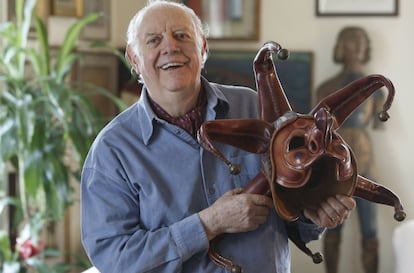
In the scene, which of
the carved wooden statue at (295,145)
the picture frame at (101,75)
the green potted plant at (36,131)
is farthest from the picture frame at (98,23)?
the carved wooden statue at (295,145)

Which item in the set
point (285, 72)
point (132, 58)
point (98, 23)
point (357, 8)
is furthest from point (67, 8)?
point (132, 58)

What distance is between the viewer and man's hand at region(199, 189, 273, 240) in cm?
117

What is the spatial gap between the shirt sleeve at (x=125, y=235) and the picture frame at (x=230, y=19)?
2479 millimetres

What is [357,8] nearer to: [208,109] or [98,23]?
[98,23]

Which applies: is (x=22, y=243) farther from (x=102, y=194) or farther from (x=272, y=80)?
(x=272, y=80)

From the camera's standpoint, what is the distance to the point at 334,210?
1.15 meters

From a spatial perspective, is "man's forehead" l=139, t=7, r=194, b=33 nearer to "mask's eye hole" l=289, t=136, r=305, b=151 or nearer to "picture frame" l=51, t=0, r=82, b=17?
"mask's eye hole" l=289, t=136, r=305, b=151

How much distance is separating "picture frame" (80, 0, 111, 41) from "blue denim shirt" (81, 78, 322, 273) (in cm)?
206

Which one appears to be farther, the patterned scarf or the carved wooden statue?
the patterned scarf

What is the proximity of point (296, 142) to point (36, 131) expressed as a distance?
5.06 ft

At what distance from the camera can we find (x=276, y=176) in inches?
43.8

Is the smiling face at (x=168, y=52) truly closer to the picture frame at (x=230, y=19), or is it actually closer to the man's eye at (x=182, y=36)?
the man's eye at (x=182, y=36)

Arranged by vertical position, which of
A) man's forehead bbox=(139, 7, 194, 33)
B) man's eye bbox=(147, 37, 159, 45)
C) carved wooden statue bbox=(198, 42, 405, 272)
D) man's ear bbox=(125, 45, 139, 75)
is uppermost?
man's forehead bbox=(139, 7, 194, 33)

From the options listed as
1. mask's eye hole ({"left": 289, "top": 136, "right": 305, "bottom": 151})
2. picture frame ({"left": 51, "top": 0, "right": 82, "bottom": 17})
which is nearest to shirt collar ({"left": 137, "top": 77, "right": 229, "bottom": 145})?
mask's eye hole ({"left": 289, "top": 136, "right": 305, "bottom": 151})
